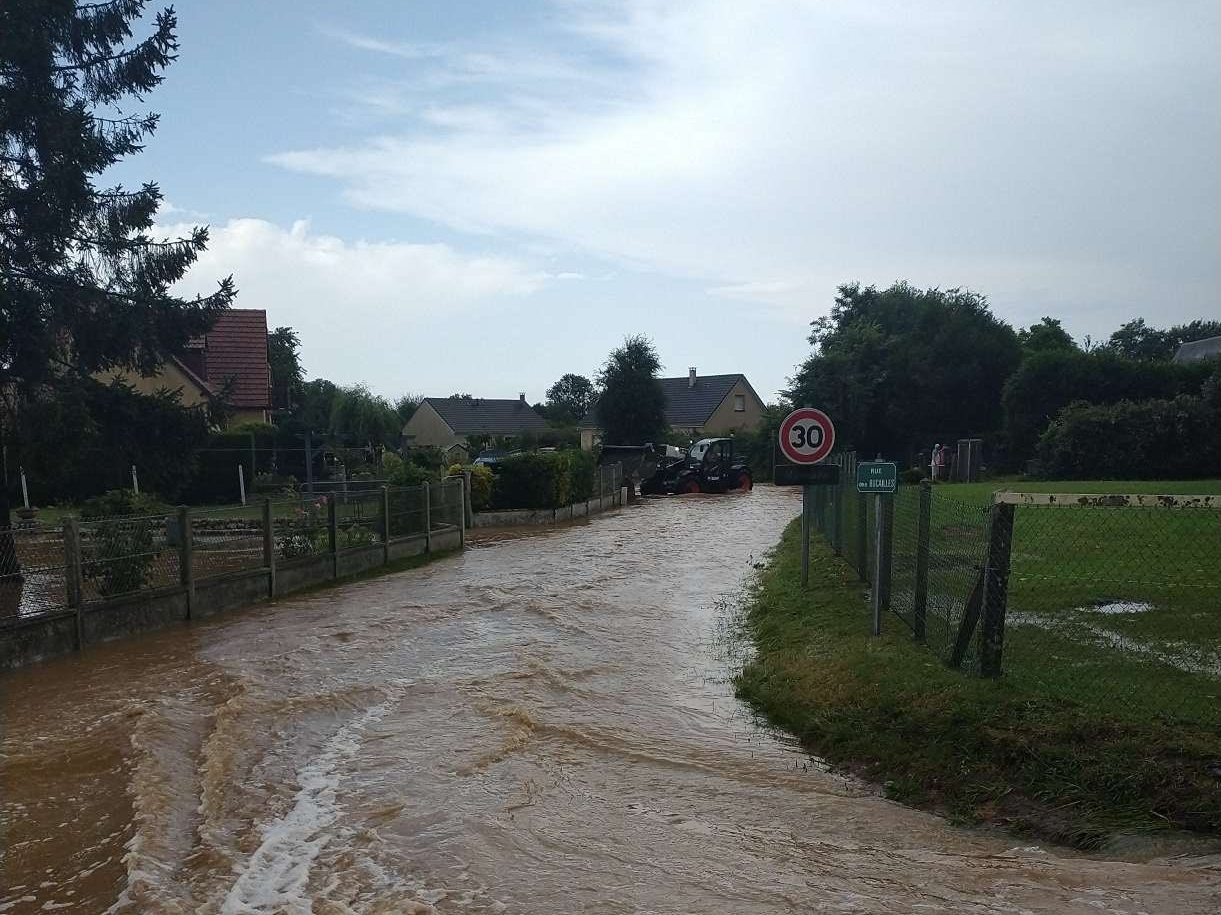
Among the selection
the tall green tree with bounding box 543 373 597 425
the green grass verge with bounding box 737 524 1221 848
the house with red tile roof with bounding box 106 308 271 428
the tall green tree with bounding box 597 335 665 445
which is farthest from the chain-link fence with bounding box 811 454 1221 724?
the tall green tree with bounding box 543 373 597 425

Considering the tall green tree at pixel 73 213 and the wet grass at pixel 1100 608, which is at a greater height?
the tall green tree at pixel 73 213

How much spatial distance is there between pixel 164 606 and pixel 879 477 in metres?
8.24

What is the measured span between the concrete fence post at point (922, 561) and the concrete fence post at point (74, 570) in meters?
8.08

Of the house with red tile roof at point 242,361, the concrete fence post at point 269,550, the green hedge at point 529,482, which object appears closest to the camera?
the concrete fence post at point 269,550

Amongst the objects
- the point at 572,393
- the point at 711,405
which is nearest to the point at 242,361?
the point at 711,405

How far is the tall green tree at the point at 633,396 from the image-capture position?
57.7 m

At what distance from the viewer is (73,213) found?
1484 cm

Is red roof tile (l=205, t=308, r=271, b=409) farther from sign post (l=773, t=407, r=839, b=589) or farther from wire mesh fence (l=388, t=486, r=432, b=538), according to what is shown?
sign post (l=773, t=407, r=839, b=589)

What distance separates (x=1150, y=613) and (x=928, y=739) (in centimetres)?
382

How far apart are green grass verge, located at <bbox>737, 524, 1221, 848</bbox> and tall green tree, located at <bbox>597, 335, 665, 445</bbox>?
1923 inches

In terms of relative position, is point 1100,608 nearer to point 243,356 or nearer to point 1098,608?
point 1098,608

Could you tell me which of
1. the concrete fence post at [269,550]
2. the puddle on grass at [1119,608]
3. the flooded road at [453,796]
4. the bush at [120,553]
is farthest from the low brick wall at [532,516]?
the puddle on grass at [1119,608]

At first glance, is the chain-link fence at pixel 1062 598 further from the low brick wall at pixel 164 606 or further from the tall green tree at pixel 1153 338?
the tall green tree at pixel 1153 338

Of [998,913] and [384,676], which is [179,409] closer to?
[384,676]
